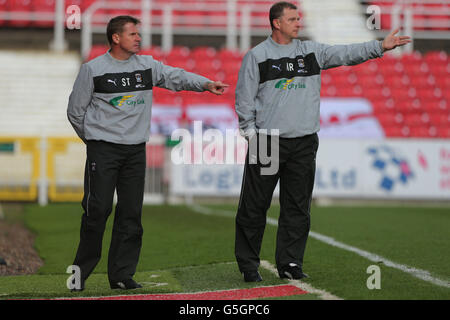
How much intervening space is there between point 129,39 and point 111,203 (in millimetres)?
1167

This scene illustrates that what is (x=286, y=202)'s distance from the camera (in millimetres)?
6168

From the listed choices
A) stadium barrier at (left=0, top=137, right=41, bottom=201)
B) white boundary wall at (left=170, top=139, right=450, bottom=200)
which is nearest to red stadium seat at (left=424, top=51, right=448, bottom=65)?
white boundary wall at (left=170, top=139, right=450, bottom=200)

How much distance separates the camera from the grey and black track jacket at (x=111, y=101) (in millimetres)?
5789

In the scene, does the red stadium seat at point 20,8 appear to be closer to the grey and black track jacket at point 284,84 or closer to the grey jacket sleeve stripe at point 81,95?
the grey jacket sleeve stripe at point 81,95

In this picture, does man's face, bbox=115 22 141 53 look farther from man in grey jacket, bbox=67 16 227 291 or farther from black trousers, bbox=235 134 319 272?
black trousers, bbox=235 134 319 272

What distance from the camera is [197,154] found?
50.8 feet

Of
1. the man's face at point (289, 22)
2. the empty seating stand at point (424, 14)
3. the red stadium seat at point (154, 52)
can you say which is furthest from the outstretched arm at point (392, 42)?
the empty seating stand at point (424, 14)

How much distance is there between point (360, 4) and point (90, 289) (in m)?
19.7

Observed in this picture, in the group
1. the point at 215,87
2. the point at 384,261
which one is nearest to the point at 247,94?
the point at 215,87

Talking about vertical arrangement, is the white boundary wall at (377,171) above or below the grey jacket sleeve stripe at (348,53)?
below

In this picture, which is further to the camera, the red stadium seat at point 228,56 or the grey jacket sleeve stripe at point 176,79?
the red stadium seat at point 228,56

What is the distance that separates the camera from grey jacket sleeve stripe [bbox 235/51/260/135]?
593 cm

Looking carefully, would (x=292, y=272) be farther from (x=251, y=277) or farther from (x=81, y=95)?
(x=81, y=95)

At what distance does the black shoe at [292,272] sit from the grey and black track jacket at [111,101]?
139cm
